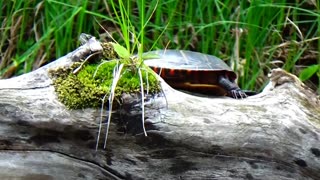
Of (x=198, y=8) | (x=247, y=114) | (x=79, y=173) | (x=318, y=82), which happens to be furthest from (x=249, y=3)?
(x=79, y=173)

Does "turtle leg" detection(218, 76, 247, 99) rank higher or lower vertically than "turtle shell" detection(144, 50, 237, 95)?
lower

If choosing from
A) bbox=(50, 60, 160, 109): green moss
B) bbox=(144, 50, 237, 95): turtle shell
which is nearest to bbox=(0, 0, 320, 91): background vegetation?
bbox=(144, 50, 237, 95): turtle shell

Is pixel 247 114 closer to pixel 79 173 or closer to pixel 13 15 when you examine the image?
pixel 79 173

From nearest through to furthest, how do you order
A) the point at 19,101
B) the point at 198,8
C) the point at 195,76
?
the point at 19,101
the point at 195,76
the point at 198,8

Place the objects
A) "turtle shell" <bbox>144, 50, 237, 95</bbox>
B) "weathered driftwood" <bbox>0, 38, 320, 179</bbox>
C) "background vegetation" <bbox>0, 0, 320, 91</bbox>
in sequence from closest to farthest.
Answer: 1. "weathered driftwood" <bbox>0, 38, 320, 179</bbox>
2. "turtle shell" <bbox>144, 50, 237, 95</bbox>
3. "background vegetation" <bbox>0, 0, 320, 91</bbox>

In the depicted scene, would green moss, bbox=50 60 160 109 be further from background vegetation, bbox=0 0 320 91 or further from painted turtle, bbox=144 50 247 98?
background vegetation, bbox=0 0 320 91

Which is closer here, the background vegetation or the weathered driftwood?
the weathered driftwood

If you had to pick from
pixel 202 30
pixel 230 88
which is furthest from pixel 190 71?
pixel 202 30

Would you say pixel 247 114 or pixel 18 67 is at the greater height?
pixel 247 114
